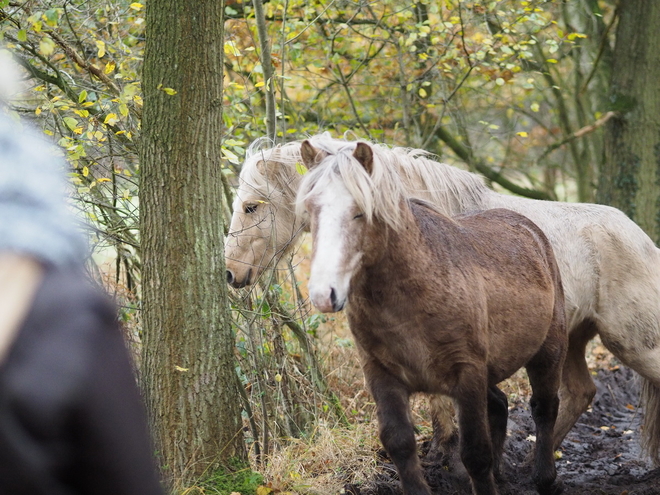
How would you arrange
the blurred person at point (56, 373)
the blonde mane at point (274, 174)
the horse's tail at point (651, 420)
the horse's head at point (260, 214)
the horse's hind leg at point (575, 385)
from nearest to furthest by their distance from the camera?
the blurred person at point (56, 373), the horse's head at point (260, 214), the blonde mane at point (274, 174), the horse's tail at point (651, 420), the horse's hind leg at point (575, 385)

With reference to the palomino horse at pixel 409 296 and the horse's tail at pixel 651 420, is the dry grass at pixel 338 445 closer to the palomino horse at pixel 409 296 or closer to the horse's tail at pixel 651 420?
the palomino horse at pixel 409 296

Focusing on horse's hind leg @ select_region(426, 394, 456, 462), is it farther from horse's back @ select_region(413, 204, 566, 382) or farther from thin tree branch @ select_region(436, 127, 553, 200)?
thin tree branch @ select_region(436, 127, 553, 200)

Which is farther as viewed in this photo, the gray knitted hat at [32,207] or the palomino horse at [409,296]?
the palomino horse at [409,296]

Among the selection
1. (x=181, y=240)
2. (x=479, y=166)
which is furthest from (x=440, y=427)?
(x=479, y=166)

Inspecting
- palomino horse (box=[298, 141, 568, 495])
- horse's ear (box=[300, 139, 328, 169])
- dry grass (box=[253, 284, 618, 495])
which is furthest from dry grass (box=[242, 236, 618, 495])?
horse's ear (box=[300, 139, 328, 169])

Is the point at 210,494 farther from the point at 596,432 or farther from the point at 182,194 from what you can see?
the point at 596,432

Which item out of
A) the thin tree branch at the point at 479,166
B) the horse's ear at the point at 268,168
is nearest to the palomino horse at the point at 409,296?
the horse's ear at the point at 268,168

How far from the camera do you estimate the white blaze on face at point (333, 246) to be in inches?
129

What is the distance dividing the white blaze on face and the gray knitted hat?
2.23 meters

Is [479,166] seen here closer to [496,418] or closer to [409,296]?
[496,418]

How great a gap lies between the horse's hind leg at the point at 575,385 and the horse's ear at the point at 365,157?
10.8ft

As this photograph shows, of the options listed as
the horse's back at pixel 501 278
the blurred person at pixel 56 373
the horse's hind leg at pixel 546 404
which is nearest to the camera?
the blurred person at pixel 56 373

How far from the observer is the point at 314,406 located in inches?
224

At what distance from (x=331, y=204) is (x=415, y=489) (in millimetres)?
1595
